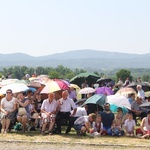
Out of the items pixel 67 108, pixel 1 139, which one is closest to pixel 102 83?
pixel 67 108

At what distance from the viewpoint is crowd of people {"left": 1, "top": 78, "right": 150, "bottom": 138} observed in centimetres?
1077

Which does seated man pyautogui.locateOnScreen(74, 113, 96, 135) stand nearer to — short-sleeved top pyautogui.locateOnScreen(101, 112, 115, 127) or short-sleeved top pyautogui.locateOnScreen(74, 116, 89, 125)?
short-sleeved top pyautogui.locateOnScreen(74, 116, 89, 125)

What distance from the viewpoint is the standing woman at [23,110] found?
35.7 ft

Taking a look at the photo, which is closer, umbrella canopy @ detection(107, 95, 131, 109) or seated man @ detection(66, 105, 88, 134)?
seated man @ detection(66, 105, 88, 134)

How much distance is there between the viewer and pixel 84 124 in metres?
10.8

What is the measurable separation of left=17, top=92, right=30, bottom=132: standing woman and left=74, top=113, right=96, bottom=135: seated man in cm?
153

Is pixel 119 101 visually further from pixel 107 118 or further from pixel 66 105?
pixel 66 105

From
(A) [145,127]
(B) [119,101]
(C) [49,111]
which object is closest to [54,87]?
(C) [49,111]

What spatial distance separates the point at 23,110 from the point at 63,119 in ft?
4.11

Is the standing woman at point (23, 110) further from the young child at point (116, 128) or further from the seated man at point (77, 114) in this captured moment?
the young child at point (116, 128)

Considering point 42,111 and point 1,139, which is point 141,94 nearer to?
point 42,111

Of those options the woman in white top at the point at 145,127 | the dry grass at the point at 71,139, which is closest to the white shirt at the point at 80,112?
the dry grass at the point at 71,139

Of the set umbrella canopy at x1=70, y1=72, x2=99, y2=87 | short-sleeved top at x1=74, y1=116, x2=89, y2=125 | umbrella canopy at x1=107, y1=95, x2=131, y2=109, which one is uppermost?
umbrella canopy at x1=70, y1=72, x2=99, y2=87

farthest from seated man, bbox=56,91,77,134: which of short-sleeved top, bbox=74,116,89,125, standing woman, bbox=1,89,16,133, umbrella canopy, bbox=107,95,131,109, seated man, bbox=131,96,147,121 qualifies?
seated man, bbox=131,96,147,121
